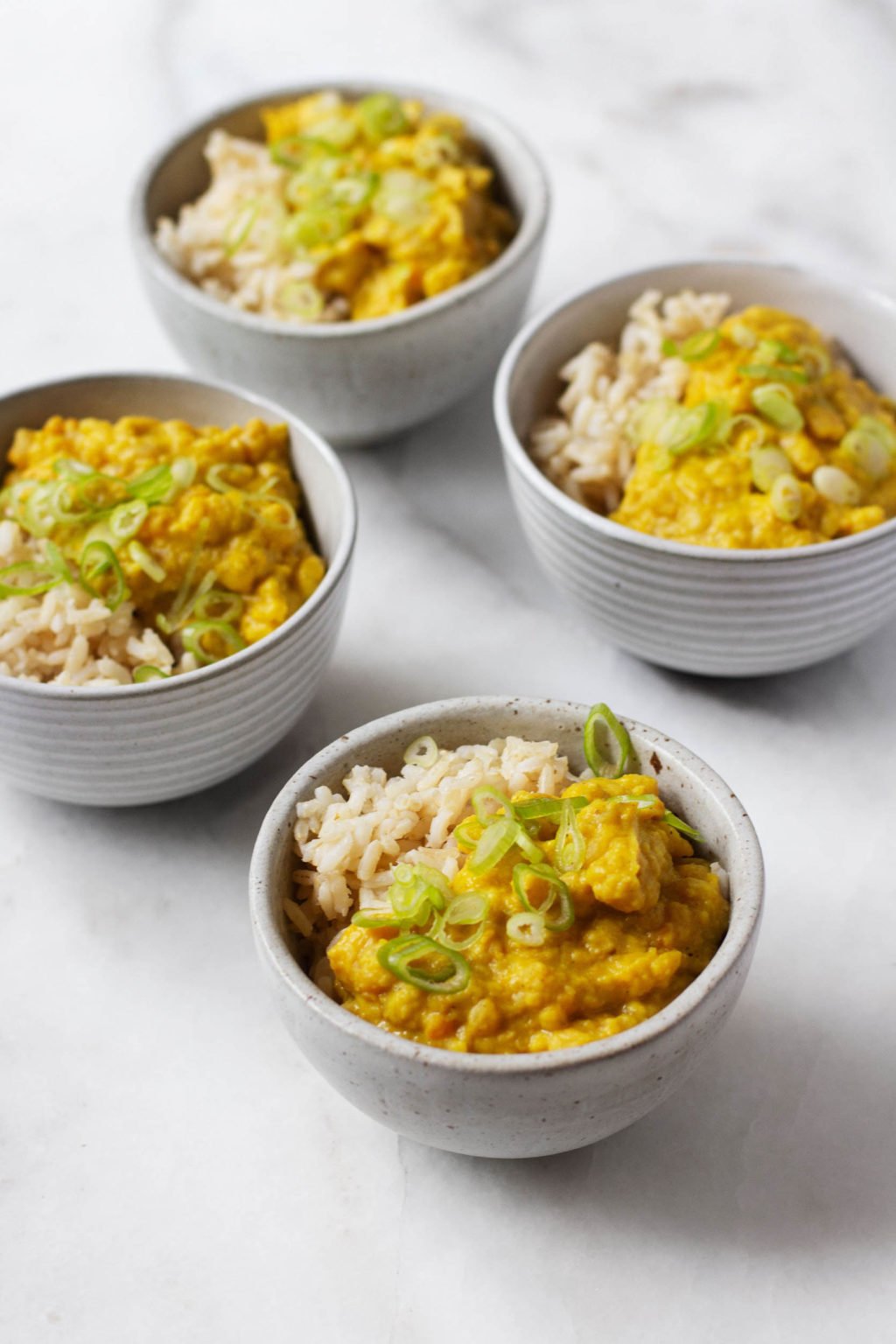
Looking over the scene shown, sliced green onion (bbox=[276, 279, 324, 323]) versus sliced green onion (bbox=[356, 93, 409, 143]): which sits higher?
sliced green onion (bbox=[356, 93, 409, 143])

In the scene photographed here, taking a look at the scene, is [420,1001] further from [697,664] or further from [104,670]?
[697,664]

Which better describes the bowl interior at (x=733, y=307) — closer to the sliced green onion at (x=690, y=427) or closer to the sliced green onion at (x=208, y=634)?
the sliced green onion at (x=690, y=427)

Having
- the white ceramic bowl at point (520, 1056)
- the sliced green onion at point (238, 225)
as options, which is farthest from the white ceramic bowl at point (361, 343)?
the white ceramic bowl at point (520, 1056)

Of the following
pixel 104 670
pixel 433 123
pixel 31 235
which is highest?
pixel 433 123

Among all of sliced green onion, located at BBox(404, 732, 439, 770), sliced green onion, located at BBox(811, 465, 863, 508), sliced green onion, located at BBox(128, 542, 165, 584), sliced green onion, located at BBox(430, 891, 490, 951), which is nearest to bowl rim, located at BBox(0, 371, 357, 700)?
sliced green onion, located at BBox(128, 542, 165, 584)

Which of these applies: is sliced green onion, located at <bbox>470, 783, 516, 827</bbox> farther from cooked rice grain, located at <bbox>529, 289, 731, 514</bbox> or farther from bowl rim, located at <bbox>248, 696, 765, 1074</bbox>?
cooked rice grain, located at <bbox>529, 289, 731, 514</bbox>

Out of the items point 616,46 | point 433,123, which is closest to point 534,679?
point 433,123
